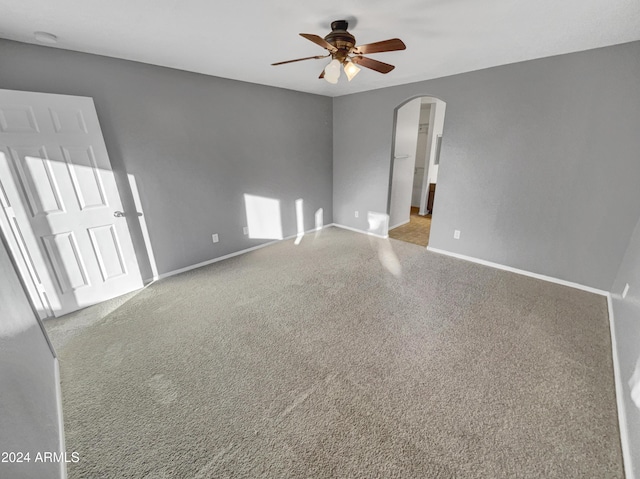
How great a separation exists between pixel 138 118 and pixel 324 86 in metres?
2.33

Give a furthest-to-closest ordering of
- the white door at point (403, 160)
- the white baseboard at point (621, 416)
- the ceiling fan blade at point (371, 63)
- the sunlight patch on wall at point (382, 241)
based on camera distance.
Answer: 1. the white door at point (403, 160)
2. the sunlight patch on wall at point (382, 241)
3. the ceiling fan blade at point (371, 63)
4. the white baseboard at point (621, 416)

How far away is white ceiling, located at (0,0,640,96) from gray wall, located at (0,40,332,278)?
0.22 m

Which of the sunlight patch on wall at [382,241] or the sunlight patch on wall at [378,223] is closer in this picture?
the sunlight patch on wall at [382,241]

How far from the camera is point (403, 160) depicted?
4.70m

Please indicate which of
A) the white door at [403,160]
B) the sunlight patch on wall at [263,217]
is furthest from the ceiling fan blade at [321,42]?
the white door at [403,160]

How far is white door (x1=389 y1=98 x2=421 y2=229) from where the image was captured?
4.37 meters

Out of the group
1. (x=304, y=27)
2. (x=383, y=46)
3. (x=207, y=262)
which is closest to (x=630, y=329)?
(x=383, y=46)

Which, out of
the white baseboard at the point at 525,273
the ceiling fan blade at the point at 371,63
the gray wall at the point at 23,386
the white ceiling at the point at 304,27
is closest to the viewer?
the gray wall at the point at 23,386

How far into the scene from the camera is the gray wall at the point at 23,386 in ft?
3.08

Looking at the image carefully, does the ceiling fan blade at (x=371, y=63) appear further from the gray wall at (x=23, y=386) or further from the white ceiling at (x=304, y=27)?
the gray wall at (x=23, y=386)

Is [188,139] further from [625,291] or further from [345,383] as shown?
[625,291]

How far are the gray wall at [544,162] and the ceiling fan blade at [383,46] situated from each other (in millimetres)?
1916

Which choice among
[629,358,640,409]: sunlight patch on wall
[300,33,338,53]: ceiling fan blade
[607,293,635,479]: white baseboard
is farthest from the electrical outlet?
[300,33,338,53]: ceiling fan blade

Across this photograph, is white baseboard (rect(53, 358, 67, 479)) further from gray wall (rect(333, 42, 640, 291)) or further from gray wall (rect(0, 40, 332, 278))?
gray wall (rect(333, 42, 640, 291))
